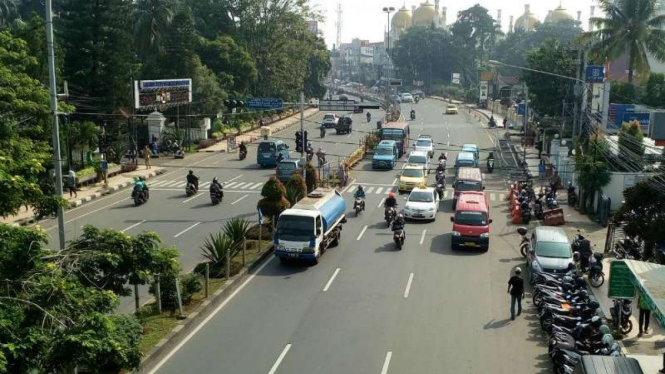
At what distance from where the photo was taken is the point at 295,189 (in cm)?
2966

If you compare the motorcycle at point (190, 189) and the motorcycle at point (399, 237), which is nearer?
the motorcycle at point (399, 237)

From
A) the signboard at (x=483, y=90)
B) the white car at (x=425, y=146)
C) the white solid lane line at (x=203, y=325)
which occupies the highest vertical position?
the signboard at (x=483, y=90)

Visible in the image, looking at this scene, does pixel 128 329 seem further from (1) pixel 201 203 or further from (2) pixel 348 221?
(1) pixel 201 203

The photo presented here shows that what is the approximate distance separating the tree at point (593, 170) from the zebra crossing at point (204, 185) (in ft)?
55.5

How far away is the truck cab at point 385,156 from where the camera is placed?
157 feet

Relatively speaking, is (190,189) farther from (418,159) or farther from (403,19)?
(403,19)

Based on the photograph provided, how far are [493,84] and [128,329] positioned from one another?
358 feet

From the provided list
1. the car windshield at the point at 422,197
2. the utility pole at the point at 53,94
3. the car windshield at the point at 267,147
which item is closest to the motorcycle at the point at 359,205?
the car windshield at the point at 422,197

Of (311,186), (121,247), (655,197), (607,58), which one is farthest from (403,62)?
(121,247)

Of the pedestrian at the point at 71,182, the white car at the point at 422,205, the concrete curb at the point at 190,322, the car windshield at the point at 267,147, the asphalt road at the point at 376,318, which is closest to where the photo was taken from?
the concrete curb at the point at 190,322

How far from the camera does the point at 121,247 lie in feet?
36.1

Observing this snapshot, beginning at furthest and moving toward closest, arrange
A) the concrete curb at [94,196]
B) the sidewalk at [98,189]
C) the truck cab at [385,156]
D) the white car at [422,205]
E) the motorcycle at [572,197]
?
the truck cab at [385,156] < the motorcycle at [572,197] < the white car at [422,205] < the sidewalk at [98,189] < the concrete curb at [94,196]

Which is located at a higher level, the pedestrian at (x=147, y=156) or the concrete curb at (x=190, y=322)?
the pedestrian at (x=147, y=156)

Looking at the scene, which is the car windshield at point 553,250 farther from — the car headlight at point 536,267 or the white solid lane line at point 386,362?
the white solid lane line at point 386,362
